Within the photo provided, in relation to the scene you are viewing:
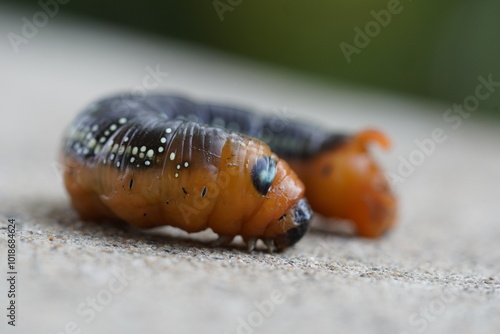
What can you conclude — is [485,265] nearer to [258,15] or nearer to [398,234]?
[398,234]

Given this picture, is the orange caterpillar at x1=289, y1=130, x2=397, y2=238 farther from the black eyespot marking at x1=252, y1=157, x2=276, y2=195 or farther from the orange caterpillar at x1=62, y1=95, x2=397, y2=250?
the black eyespot marking at x1=252, y1=157, x2=276, y2=195

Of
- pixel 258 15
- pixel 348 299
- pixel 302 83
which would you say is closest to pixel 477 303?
pixel 348 299

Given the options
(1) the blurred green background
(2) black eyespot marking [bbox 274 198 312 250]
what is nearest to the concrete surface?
(2) black eyespot marking [bbox 274 198 312 250]

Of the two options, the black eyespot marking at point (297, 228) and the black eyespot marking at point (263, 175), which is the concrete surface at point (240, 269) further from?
the black eyespot marking at point (263, 175)

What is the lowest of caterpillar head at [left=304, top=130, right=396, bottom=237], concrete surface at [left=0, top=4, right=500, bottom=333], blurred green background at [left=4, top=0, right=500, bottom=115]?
concrete surface at [left=0, top=4, right=500, bottom=333]

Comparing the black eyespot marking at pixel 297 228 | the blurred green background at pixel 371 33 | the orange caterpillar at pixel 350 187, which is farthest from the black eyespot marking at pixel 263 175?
the blurred green background at pixel 371 33

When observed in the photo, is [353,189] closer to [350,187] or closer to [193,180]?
[350,187]

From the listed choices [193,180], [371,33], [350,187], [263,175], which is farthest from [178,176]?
[371,33]
